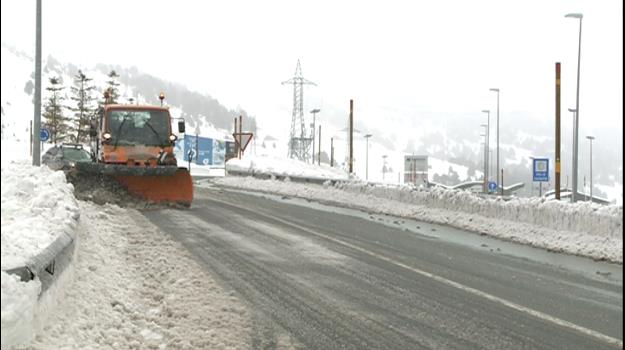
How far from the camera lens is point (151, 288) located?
23.5ft

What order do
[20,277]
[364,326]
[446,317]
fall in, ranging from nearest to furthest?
[20,277] < [364,326] < [446,317]

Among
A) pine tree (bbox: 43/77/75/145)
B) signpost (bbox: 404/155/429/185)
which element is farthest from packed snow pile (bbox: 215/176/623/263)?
pine tree (bbox: 43/77/75/145)

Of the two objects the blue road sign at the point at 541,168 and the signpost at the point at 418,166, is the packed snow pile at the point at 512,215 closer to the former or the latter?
the blue road sign at the point at 541,168

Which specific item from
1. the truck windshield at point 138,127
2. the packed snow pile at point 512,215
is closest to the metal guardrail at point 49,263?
the packed snow pile at point 512,215

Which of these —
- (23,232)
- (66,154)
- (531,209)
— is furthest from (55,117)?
(23,232)

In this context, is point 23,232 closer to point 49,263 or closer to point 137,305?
point 49,263

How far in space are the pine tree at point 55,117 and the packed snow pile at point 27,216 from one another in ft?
199

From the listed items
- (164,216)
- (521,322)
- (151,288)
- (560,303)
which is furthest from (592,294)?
(164,216)

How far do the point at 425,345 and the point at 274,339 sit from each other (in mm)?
1291

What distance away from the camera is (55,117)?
6831 cm

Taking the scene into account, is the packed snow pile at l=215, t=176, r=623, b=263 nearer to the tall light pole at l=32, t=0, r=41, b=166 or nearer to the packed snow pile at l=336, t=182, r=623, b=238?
the packed snow pile at l=336, t=182, r=623, b=238

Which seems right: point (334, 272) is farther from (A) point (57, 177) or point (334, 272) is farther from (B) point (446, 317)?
(A) point (57, 177)

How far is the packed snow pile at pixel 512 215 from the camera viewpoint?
12995 mm

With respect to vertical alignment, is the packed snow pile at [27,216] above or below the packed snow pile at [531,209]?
above
